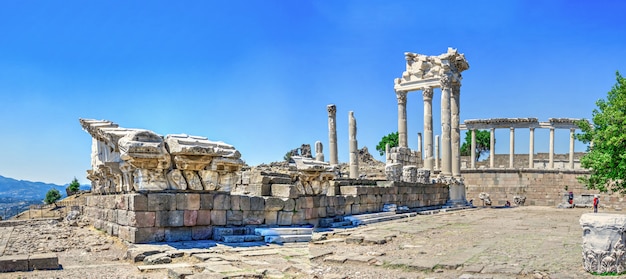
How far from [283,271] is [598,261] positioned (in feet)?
14.0

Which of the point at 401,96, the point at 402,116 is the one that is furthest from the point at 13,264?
the point at 402,116

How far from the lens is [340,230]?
13703 mm

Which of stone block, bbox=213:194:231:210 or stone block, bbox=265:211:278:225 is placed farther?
stone block, bbox=265:211:278:225

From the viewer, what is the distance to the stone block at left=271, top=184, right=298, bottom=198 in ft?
42.3

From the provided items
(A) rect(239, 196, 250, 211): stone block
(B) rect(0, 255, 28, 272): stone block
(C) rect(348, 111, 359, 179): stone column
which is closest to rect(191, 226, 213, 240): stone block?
(A) rect(239, 196, 250, 211): stone block

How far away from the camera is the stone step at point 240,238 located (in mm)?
10500

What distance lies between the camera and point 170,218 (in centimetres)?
1013

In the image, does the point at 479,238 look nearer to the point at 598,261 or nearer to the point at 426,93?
the point at 598,261

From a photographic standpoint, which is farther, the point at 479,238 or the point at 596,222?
the point at 479,238

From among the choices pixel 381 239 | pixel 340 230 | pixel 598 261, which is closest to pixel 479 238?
pixel 381 239

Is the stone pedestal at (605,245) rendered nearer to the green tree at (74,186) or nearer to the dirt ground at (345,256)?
the dirt ground at (345,256)

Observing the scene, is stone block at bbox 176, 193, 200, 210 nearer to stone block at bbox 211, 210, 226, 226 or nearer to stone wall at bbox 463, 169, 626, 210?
stone block at bbox 211, 210, 226, 226

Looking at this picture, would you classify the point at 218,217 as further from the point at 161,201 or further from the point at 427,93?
the point at 427,93

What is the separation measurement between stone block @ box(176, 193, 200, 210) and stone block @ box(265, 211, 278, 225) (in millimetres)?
1990
